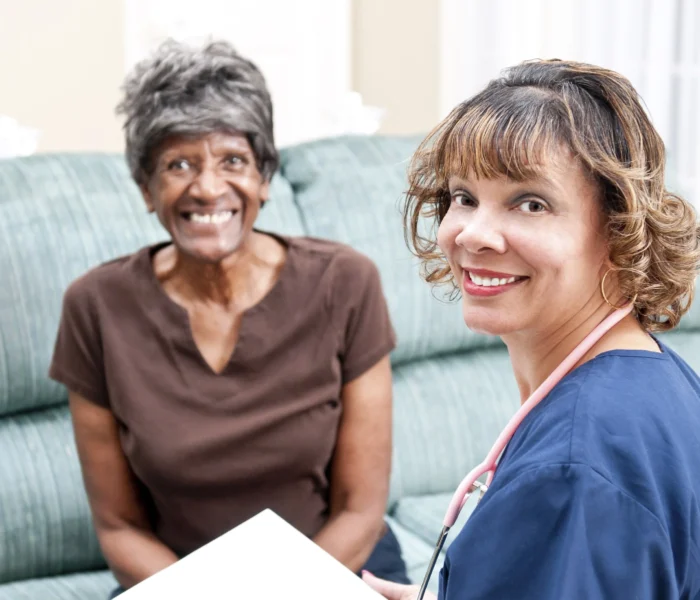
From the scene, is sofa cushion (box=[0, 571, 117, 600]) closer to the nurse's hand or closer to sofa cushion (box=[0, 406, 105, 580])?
sofa cushion (box=[0, 406, 105, 580])

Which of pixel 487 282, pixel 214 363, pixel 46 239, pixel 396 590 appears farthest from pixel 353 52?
pixel 487 282

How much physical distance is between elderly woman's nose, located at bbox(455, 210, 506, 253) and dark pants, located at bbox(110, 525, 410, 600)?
959mm

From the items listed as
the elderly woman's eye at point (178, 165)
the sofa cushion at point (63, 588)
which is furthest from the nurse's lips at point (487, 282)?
the sofa cushion at point (63, 588)

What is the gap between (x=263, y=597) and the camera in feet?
3.63

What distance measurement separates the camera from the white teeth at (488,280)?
95 centimetres

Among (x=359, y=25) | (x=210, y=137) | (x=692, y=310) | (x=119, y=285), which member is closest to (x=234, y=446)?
(x=119, y=285)

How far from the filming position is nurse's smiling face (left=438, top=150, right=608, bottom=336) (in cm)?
92

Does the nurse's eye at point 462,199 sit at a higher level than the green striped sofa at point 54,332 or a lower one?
higher

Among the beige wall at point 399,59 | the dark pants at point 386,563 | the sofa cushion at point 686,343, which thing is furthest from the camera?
the beige wall at point 399,59

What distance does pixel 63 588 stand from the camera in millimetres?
1873

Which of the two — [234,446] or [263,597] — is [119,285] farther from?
[263,597]

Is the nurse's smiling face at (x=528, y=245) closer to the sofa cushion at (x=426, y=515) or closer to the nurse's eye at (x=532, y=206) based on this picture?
the nurse's eye at (x=532, y=206)

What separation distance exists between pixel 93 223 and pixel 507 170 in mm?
1252

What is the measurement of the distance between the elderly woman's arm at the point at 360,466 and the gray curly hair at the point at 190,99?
1.38 ft
